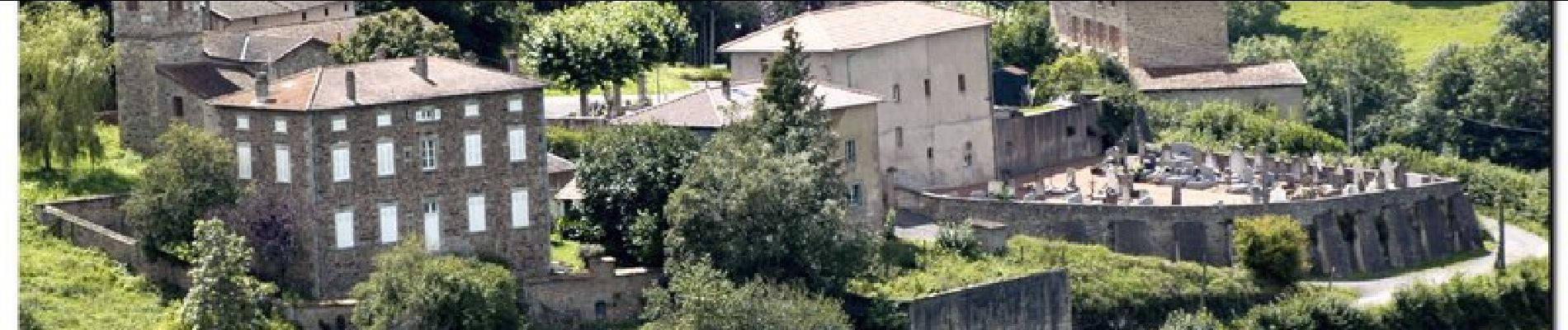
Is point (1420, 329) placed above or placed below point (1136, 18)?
below

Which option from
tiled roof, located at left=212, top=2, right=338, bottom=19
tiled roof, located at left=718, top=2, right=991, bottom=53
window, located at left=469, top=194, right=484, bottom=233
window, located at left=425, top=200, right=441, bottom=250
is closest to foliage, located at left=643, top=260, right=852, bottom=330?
window, located at left=469, top=194, right=484, bottom=233

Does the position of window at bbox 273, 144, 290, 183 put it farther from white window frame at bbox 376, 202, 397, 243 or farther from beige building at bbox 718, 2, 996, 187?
beige building at bbox 718, 2, 996, 187

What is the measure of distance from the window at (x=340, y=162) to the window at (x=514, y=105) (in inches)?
142

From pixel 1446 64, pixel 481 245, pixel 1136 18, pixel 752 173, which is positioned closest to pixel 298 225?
pixel 481 245

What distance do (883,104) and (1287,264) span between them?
10453 millimetres

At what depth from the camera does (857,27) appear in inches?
3920

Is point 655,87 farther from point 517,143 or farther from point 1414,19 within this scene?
point 1414,19

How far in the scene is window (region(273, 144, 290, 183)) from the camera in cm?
8062

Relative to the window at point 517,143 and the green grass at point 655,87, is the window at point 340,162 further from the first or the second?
the green grass at point 655,87

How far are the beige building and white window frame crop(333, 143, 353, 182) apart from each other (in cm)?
1805

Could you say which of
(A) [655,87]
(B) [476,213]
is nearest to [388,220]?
(B) [476,213]

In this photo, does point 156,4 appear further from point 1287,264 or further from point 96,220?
point 1287,264

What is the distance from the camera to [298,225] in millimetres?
80750

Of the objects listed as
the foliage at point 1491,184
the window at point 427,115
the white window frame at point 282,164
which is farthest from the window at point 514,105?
the foliage at point 1491,184
